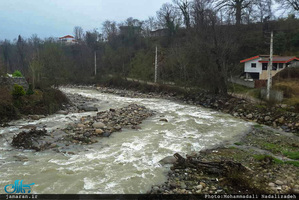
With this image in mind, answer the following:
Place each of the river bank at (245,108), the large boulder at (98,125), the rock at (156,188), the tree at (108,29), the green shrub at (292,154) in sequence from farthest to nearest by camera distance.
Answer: the tree at (108,29)
the river bank at (245,108)
the large boulder at (98,125)
the green shrub at (292,154)
the rock at (156,188)

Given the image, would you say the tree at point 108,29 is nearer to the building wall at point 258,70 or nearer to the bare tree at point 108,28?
the bare tree at point 108,28

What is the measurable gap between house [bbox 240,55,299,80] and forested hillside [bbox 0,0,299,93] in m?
1.57

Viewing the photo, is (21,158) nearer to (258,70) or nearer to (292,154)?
(292,154)

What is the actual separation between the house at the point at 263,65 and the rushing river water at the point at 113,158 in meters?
13.8

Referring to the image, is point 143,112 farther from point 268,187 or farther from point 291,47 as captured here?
point 291,47

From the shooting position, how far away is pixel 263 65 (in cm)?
2486

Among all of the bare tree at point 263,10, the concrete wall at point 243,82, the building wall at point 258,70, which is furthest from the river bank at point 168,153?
the bare tree at point 263,10

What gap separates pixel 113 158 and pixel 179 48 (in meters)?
26.2

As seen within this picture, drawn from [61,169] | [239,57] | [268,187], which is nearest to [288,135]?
[268,187]

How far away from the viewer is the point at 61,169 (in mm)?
7141

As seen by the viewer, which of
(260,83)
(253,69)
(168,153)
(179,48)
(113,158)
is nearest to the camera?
(113,158)

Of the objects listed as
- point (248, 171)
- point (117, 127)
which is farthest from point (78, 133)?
point (248, 171)

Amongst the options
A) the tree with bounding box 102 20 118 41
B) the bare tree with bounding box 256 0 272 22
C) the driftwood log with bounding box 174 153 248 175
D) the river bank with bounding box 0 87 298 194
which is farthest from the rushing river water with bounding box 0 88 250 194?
the tree with bounding box 102 20 118 41

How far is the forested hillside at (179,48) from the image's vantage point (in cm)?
2156
